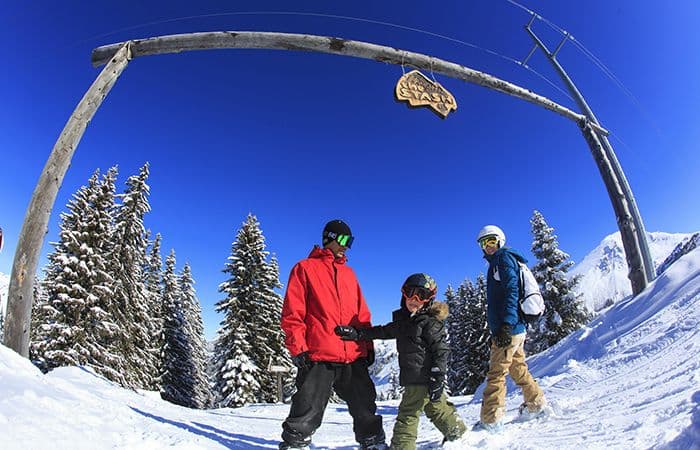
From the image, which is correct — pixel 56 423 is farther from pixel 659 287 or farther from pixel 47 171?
pixel 659 287

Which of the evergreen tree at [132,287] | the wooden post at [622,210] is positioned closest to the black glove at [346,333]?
the wooden post at [622,210]

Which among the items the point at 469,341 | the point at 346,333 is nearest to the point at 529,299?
the point at 346,333

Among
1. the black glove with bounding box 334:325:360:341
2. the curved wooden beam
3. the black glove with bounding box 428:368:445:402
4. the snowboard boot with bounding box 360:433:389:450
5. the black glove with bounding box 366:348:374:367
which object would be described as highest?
the curved wooden beam

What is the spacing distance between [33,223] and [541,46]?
1046 centimetres

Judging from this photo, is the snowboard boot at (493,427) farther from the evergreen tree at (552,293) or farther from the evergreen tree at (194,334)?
the evergreen tree at (194,334)

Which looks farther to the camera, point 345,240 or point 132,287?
point 132,287

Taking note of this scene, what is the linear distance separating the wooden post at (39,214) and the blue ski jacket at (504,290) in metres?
5.45

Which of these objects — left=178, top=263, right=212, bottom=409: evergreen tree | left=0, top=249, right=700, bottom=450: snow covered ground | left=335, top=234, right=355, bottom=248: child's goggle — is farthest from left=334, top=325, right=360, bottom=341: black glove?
left=178, top=263, right=212, bottom=409: evergreen tree

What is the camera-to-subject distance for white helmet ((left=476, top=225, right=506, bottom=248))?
4101mm

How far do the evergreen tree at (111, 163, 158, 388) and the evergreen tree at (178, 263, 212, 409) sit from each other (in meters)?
3.92

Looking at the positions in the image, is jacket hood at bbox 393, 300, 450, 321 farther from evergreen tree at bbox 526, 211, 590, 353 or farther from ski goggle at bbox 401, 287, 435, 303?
evergreen tree at bbox 526, 211, 590, 353

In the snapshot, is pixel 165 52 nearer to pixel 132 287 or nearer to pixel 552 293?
pixel 132 287

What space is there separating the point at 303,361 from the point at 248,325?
18612 millimetres

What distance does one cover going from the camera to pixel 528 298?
3.64 metres
